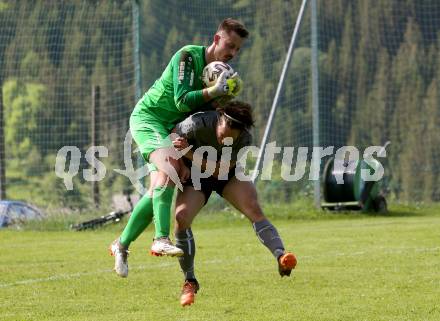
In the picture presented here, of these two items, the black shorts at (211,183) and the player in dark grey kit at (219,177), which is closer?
the player in dark grey kit at (219,177)

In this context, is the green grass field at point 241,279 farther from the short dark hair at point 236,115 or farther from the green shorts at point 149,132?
the short dark hair at point 236,115

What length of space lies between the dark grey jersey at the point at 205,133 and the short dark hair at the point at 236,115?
99 mm

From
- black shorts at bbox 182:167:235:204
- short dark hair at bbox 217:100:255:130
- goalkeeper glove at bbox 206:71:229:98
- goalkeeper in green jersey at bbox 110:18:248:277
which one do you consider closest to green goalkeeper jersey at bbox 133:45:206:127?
goalkeeper in green jersey at bbox 110:18:248:277

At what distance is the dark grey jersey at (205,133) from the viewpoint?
8461 millimetres

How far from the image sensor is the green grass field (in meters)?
8.78

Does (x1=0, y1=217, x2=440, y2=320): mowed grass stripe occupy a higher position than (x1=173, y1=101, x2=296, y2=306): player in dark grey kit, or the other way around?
(x1=173, y1=101, x2=296, y2=306): player in dark grey kit

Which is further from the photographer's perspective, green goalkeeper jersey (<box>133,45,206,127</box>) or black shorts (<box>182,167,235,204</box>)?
black shorts (<box>182,167,235,204</box>)

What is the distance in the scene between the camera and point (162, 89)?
8836mm

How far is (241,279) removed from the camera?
10930mm

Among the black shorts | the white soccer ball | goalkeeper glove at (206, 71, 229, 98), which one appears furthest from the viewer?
the black shorts

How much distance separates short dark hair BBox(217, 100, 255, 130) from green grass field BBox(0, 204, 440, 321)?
55.5 inches

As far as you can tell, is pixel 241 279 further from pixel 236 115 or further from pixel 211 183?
pixel 236 115

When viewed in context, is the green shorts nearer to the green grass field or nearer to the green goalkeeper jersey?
the green goalkeeper jersey

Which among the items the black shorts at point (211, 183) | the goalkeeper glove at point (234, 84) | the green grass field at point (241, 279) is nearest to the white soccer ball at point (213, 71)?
the goalkeeper glove at point (234, 84)
